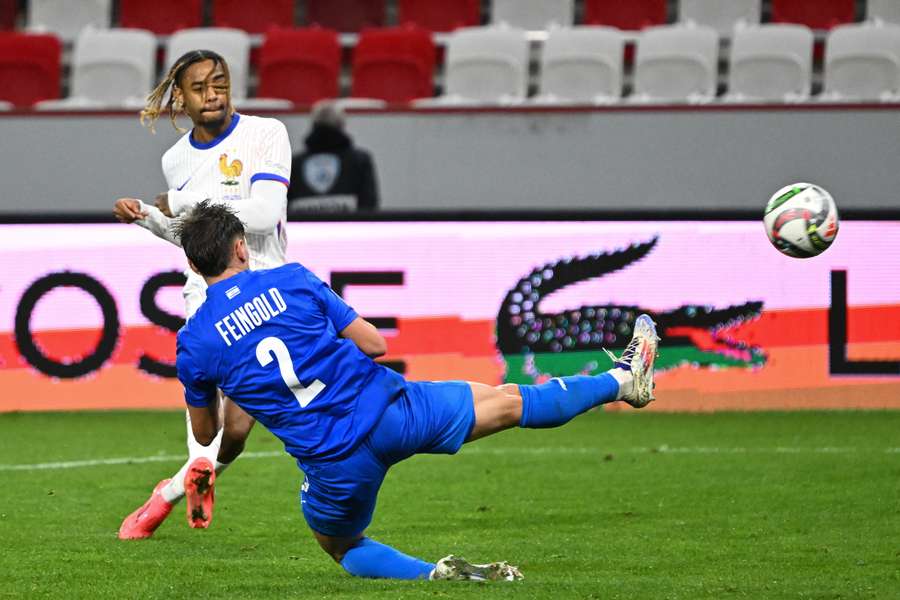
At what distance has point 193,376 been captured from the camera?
5363mm

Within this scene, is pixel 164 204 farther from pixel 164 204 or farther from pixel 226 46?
pixel 226 46

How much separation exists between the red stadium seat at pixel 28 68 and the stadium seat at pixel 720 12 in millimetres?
6187

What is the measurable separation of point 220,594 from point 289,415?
2.08ft

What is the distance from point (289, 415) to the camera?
5242 millimetres

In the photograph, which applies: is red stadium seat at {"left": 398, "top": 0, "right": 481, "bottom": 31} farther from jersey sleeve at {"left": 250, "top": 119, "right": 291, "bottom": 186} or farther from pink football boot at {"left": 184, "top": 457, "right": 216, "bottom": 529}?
pink football boot at {"left": 184, "top": 457, "right": 216, "bottom": 529}

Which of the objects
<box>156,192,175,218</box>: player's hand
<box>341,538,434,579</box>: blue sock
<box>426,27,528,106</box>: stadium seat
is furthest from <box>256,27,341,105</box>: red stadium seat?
<box>341,538,434,579</box>: blue sock

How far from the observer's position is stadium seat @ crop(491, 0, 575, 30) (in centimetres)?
1598

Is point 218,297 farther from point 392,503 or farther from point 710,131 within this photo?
point 710,131

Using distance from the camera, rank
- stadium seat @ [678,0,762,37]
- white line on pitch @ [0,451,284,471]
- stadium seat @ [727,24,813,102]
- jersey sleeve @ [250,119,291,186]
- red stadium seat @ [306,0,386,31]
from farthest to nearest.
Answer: red stadium seat @ [306,0,386,31], stadium seat @ [678,0,762,37], stadium seat @ [727,24,813,102], white line on pitch @ [0,451,284,471], jersey sleeve @ [250,119,291,186]

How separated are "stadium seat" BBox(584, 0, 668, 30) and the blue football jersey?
37.3ft

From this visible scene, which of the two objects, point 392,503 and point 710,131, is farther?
point 710,131

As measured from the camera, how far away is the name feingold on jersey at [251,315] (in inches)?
205

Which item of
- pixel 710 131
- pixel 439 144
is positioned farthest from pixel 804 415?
pixel 439 144

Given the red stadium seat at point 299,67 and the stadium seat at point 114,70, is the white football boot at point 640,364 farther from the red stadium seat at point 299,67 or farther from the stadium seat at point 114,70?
the stadium seat at point 114,70
